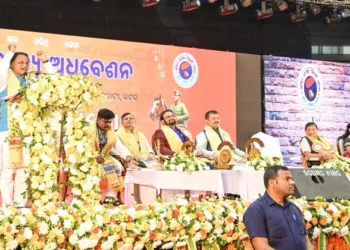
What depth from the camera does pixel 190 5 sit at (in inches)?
415

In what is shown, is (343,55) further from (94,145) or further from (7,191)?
(7,191)

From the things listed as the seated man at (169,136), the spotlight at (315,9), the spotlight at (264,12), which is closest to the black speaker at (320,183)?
the seated man at (169,136)

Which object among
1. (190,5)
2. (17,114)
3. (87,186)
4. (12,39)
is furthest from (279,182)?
(190,5)

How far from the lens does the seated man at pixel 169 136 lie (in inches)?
339

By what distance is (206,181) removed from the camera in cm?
708

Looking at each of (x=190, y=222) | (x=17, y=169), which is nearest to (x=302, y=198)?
(x=190, y=222)

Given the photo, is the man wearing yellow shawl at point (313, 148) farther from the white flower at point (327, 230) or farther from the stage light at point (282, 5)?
the white flower at point (327, 230)

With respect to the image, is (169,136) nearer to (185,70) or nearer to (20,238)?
(185,70)

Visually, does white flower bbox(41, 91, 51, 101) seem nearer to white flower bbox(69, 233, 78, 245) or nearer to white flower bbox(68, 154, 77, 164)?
white flower bbox(68, 154, 77, 164)

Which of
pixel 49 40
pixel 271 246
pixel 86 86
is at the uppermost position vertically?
pixel 49 40

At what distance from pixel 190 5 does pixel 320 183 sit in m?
5.96

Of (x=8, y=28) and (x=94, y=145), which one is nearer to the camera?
(x=94, y=145)

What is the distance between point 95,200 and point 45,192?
13.3 inches

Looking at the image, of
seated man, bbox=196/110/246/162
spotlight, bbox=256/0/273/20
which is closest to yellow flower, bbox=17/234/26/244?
seated man, bbox=196/110/246/162
